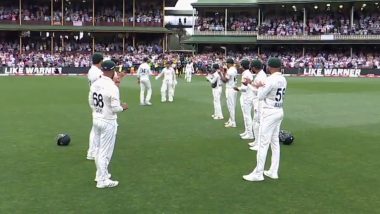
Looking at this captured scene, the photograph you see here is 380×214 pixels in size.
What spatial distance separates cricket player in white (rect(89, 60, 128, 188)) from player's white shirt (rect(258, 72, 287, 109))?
2485mm

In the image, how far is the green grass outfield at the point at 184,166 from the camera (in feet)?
24.5

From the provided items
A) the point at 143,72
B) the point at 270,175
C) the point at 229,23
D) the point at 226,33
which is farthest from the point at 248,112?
the point at 229,23

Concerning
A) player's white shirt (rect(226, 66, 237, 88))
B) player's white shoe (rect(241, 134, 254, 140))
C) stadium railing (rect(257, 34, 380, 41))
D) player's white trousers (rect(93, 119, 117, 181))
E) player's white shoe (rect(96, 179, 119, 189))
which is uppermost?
stadium railing (rect(257, 34, 380, 41))

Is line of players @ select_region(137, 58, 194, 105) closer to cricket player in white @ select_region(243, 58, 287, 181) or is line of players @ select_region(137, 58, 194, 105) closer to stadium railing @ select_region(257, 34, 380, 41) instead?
cricket player in white @ select_region(243, 58, 287, 181)

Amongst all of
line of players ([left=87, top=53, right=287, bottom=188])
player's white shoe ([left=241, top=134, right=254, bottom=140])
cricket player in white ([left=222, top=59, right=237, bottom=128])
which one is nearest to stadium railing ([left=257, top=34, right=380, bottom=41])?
cricket player in white ([left=222, top=59, right=237, bottom=128])

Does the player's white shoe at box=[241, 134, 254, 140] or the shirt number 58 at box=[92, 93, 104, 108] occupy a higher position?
the shirt number 58 at box=[92, 93, 104, 108]

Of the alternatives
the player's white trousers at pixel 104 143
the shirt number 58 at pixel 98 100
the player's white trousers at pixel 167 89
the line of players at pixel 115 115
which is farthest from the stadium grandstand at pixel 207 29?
the player's white trousers at pixel 104 143

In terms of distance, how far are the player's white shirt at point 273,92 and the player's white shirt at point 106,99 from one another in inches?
100.0

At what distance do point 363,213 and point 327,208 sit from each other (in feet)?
1.69

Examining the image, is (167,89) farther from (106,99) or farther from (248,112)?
(106,99)

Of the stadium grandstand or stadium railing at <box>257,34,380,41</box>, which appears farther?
the stadium grandstand

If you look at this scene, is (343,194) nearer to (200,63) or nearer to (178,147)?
(178,147)

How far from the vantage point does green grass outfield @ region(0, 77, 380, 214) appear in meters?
7.47

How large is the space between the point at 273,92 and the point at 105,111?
293cm
